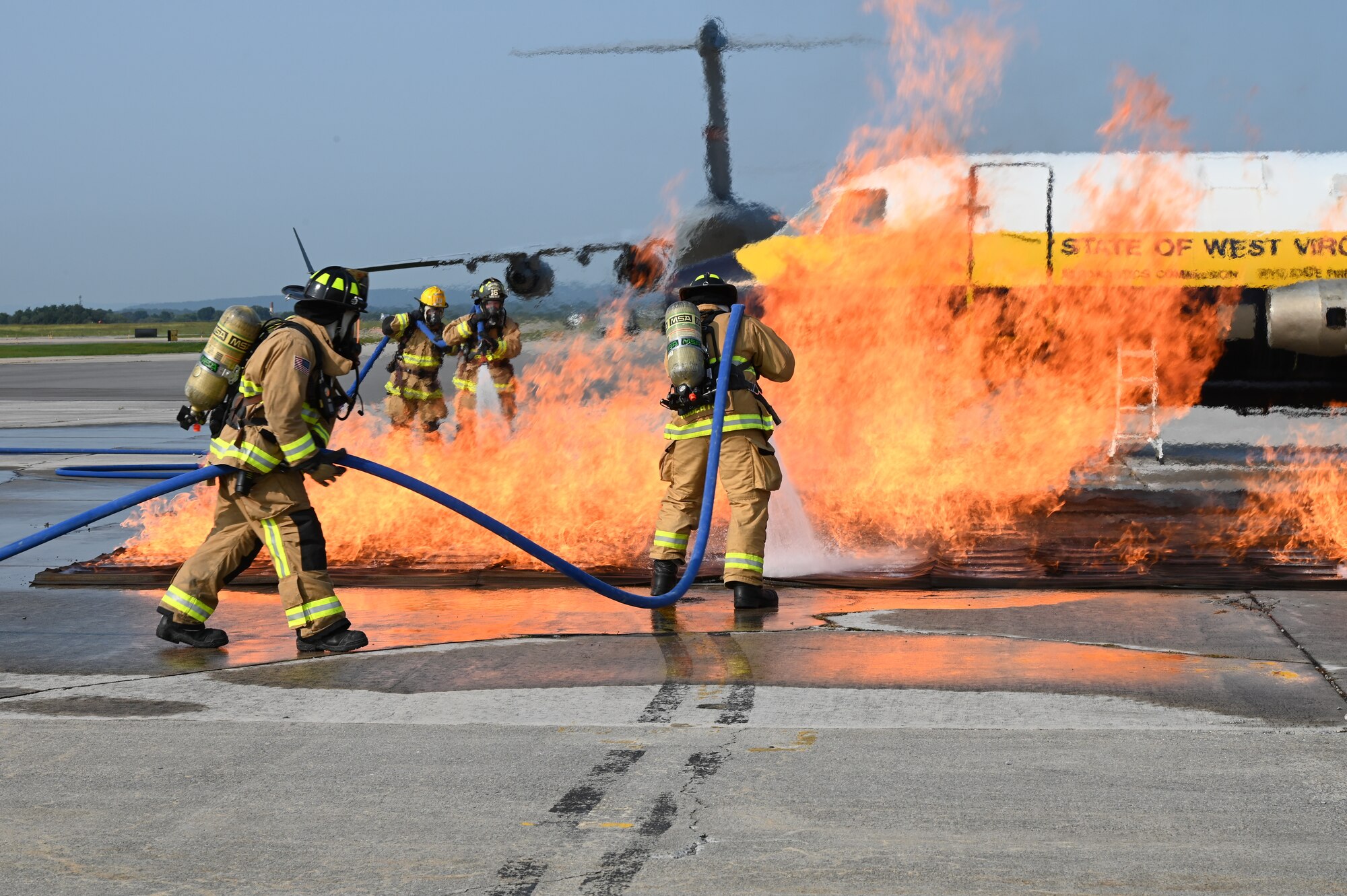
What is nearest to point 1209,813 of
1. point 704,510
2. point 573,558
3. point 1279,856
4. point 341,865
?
point 1279,856

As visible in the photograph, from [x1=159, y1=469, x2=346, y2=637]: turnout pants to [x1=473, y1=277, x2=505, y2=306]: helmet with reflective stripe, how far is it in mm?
6742

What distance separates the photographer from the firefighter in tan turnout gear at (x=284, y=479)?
611cm

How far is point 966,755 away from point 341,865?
6.58 feet

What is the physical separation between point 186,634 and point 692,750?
2814 millimetres

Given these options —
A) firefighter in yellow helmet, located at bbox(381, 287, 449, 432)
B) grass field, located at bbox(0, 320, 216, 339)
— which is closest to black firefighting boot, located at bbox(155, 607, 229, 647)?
firefighter in yellow helmet, located at bbox(381, 287, 449, 432)

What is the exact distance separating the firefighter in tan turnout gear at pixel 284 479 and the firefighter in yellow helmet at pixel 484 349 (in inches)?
250

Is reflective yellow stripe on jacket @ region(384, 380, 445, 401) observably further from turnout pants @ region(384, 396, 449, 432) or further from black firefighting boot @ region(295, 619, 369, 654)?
black firefighting boot @ region(295, 619, 369, 654)

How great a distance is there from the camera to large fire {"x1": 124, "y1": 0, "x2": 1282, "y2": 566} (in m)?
10.8

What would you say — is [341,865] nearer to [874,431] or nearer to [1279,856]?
[1279,856]

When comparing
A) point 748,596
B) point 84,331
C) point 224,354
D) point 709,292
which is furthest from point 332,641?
point 84,331

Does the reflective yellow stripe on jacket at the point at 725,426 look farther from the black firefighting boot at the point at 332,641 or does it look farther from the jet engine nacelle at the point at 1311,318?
the jet engine nacelle at the point at 1311,318

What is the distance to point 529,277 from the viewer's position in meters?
15.6

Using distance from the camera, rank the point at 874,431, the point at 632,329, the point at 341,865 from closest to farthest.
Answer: the point at 341,865, the point at 874,431, the point at 632,329

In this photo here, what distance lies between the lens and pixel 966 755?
14.7 ft
